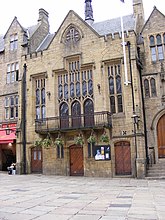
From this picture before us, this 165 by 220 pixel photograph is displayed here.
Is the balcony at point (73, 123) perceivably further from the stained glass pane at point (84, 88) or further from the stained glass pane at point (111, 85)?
the stained glass pane at point (84, 88)

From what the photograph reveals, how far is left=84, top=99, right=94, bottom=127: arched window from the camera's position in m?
19.7

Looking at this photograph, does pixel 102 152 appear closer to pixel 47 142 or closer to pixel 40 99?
pixel 47 142

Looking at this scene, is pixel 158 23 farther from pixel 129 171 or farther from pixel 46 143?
pixel 46 143

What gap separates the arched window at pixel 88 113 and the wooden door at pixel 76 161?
2.18 metres

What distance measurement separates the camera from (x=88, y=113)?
66.5 feet

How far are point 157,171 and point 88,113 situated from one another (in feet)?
21.9

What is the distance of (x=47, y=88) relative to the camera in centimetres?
2212

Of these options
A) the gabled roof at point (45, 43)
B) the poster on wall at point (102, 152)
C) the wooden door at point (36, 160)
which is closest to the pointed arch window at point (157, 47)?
the poster on wall at point (102, 152)

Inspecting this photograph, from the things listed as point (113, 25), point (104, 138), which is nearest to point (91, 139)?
point (104, 138)

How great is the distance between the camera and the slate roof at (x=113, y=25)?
22681mm

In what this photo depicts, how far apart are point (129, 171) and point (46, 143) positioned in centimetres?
661

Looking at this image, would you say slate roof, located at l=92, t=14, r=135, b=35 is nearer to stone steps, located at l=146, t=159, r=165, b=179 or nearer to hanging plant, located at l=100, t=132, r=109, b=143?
hanging plant, located at l=100, t=132, r=109, b=143

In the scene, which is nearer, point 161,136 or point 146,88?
point 161,136

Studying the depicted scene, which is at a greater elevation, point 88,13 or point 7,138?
point 88,13
